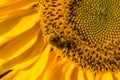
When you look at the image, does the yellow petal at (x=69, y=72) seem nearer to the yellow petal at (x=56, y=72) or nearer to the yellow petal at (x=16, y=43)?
the yellow petal at (x=56, y=72)

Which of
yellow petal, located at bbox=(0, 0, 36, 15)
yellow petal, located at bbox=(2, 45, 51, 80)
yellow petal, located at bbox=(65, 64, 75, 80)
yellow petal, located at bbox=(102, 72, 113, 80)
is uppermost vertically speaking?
yellow petal, located at bbox=(0, 0, 36, 15)

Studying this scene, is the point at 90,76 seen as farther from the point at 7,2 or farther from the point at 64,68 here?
the point at 7,2

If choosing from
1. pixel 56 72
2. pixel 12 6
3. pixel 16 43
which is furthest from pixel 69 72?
pixel 12 6

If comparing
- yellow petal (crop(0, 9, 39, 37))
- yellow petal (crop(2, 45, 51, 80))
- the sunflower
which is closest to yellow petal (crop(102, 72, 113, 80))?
the sunflower

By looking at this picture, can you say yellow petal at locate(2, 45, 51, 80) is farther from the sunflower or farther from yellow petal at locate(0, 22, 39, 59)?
yellow petal at locate(0, 22, 39, 59)

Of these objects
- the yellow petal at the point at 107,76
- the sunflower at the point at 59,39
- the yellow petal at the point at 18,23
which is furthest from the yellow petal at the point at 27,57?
the yellow petal at the point at 107,76

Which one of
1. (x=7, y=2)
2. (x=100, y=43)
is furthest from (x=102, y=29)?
(x=7, y=2)

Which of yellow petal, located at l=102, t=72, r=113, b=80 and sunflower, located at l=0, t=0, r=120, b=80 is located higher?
sunflower, located at l=0, t=0, r=120, b=80
